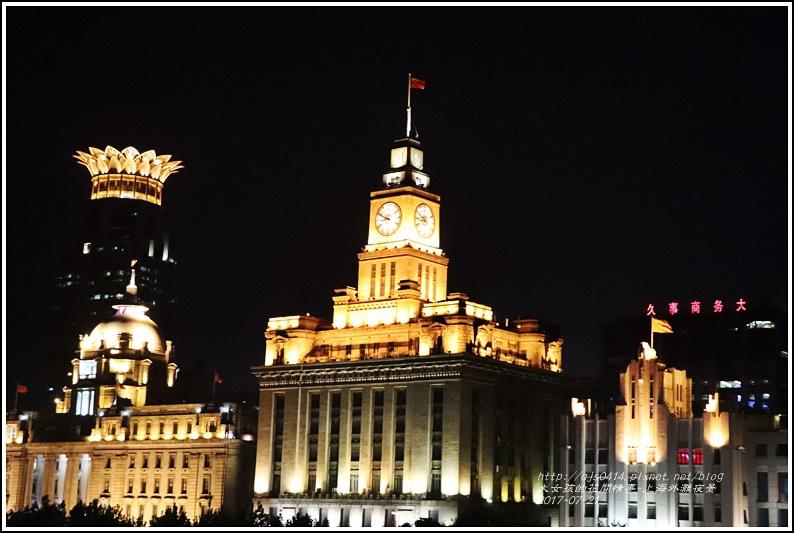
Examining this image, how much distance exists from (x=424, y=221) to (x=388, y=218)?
13.6 feet

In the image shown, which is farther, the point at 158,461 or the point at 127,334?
the point at 127,334

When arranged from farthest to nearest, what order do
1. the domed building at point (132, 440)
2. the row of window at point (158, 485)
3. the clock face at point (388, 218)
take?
the domed building at point (132, 440)
the row of window at point (158, 485)
the clock face at point (388, 218)

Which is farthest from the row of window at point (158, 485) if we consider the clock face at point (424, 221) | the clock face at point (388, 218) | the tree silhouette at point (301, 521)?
the clock face at point (424, 221)

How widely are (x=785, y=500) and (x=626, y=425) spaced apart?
1672 centimetres

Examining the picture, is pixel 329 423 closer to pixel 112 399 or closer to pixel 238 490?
pixel 238 490

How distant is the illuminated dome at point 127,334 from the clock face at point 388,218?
48.9 meters

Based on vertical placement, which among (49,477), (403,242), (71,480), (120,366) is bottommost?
(71,480)

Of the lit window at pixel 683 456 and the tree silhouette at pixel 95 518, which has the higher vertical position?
the lit window at pixel 683 456

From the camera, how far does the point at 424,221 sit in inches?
6358

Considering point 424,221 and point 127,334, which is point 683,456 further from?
point 127,334

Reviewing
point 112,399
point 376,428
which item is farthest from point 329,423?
point 112,399

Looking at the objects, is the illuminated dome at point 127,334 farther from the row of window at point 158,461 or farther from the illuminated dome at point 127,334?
the row of window at point 158,461

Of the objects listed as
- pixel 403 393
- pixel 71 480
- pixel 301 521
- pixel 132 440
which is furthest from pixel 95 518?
pixel 403 393

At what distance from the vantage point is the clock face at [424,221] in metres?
161
